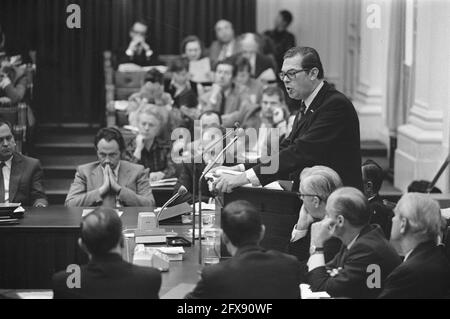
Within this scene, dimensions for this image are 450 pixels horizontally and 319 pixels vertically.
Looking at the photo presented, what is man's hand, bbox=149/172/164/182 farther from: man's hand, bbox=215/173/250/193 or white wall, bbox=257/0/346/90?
white wall, bbox=257/0/346/90

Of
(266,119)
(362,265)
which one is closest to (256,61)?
(266,119)

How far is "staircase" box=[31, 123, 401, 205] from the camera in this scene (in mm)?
9578

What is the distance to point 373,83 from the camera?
11.4 meters

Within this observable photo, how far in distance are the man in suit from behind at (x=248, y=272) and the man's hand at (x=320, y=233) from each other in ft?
2.12

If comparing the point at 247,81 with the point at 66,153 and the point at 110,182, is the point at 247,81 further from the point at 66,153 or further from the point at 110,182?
the point at 110,182

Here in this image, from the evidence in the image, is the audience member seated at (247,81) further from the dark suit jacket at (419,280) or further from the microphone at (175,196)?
the dark suit jacket at (419,280)

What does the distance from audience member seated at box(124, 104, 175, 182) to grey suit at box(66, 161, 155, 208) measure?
1.33m

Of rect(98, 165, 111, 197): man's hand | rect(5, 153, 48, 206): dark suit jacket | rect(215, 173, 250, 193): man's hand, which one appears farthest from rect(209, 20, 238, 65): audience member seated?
rect(215, 173, 250, 193): man's hand

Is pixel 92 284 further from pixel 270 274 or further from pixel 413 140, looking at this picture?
pixel 413 140

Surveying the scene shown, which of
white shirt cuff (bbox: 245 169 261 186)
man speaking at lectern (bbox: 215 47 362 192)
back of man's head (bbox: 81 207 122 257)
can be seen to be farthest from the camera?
man speaking at lectern (bbox: 215 47 362 192)

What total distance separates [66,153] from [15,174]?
3974 millimetres

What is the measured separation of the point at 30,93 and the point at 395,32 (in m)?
3.95

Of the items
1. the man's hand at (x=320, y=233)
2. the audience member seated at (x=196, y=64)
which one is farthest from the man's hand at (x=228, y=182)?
the audience member seated at (x=196, y=64)

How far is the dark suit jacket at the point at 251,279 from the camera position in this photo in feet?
12.9
